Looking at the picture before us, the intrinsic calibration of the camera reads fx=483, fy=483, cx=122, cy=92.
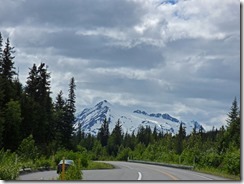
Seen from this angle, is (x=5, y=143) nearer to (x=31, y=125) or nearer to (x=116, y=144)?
(x=31, y=125)

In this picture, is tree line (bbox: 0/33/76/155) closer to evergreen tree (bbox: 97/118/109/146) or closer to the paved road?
the paved road

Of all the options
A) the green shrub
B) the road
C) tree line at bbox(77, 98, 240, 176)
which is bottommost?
the road

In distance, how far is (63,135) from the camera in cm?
4988

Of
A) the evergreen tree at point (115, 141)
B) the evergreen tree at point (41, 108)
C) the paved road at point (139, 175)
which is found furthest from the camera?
the evergreen tree at point (115, 141)

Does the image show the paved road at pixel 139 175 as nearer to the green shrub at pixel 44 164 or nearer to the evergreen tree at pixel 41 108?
the green shrub at pixel 44 164

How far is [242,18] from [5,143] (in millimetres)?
48552

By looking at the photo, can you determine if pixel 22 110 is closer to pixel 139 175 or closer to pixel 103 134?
pixel 139 175

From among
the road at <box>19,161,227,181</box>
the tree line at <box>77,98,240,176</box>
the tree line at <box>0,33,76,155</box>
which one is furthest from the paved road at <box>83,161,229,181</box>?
the tree line at <box>0,33,76,155</box>

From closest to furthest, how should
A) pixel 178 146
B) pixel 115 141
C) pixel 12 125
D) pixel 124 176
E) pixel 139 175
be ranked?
pixel 124 176
pixel 139 175
pixel 12 125
pixel 178 146
pixel 115 141

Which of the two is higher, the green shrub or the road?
the green shrub

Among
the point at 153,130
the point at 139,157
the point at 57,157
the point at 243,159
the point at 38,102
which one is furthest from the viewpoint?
the point at 153,130

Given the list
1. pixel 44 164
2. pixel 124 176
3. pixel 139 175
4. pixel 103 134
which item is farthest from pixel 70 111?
pixel 103 134

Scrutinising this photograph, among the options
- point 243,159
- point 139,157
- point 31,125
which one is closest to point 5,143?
point 31,125

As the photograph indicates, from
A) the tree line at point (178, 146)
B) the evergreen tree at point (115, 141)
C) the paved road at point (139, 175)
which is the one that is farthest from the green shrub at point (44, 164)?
the evergreen tree at point (115, 141)
